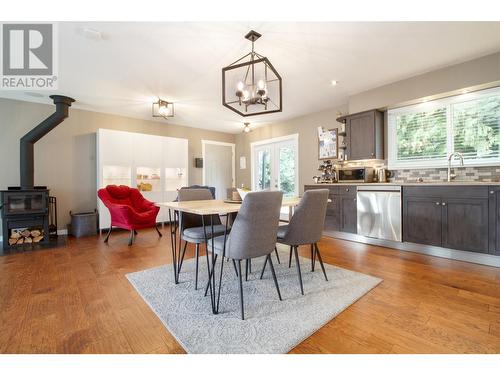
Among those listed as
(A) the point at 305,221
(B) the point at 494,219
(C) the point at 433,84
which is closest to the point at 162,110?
(A) the point at 305,221

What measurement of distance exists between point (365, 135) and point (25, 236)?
5.86 m

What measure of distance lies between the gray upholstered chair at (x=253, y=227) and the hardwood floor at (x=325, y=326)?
2.11 ft

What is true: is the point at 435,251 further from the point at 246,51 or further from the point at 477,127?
the point at 246,51

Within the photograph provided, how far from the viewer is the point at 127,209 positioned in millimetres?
3717

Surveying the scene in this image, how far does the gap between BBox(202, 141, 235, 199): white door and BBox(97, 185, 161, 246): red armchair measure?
7.72ft

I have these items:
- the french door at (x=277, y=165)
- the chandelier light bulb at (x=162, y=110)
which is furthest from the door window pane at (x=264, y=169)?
the chandelier light bulb at (x=162, y=110)

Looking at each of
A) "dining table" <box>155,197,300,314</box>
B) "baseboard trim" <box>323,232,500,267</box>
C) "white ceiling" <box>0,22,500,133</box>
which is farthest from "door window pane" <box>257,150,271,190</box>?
"dining table" <box>155,197,300,314</box>

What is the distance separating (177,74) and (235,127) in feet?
10.6

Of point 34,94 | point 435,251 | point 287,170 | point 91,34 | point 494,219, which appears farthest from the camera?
point 287,170

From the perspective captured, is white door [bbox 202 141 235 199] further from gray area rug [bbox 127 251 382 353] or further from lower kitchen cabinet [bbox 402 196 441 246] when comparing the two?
lower kitchen cabinet [bbox 402 196 441 246]

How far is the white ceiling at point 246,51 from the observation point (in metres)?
2.32

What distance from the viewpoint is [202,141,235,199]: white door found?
6660 millimetres
